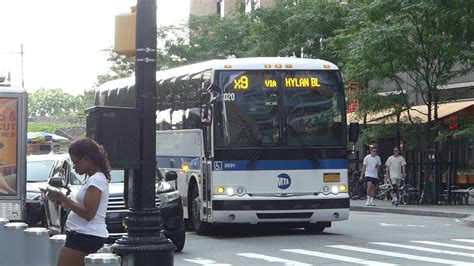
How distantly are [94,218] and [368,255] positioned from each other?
8273mm

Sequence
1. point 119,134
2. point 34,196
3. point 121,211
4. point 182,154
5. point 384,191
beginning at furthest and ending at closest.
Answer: point 384,191 < point 182,154 < point 34,196 < point 121,211 < point 119,134

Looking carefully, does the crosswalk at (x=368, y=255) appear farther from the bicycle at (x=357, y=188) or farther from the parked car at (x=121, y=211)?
the bicycle at (x=357, y=188)

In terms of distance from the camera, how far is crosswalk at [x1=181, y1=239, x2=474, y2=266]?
45.4 feet

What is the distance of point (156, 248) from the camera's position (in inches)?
303

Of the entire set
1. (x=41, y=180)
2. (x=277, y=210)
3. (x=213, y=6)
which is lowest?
(x=277, y=210)

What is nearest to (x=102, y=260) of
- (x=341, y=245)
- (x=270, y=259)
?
(x=270, y=259)

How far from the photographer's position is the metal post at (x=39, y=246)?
866 cm

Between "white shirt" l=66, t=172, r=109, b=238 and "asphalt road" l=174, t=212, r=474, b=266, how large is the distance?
667 cm

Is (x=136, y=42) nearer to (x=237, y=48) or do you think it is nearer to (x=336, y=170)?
(x=336, y=170)

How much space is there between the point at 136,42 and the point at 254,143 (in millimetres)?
9419

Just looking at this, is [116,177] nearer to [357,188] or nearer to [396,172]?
[396,172]

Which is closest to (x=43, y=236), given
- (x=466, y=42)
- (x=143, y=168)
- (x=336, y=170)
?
(x=143, y=168)

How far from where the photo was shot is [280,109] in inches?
695

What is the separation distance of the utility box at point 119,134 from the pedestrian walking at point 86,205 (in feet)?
1.31
